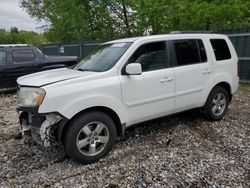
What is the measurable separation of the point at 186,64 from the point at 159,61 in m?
0.58

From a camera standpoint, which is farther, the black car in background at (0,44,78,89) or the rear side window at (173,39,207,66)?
the black car in background at (0,44,78,89)

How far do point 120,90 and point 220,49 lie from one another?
2.49 metres

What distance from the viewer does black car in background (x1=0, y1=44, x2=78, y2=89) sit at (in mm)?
7844

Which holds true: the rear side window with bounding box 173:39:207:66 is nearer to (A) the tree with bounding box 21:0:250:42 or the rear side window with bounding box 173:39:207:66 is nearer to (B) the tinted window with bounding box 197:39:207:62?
(B) the tinted window with bounding box 197:39:207:62

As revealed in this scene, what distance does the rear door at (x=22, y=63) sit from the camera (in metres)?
7.95

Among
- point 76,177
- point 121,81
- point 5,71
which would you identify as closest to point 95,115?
point 121,81

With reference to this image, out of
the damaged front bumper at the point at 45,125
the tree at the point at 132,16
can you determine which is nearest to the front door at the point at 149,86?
the damaged front bumper at the point at 45,125

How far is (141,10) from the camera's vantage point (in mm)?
11797

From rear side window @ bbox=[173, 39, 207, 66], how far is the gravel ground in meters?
1.30

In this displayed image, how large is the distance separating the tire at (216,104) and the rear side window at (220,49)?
2.04ft

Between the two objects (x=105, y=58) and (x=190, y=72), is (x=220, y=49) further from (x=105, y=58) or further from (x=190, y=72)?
(x=105, y=58)

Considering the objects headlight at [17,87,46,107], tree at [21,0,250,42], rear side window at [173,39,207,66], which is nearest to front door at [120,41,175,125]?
rear side window at [173,39,207,66]

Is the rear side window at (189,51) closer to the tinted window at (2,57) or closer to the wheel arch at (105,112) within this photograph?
the wheel arch at (105,112)

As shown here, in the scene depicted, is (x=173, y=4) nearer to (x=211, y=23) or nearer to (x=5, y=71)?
(x=211, y=23)
